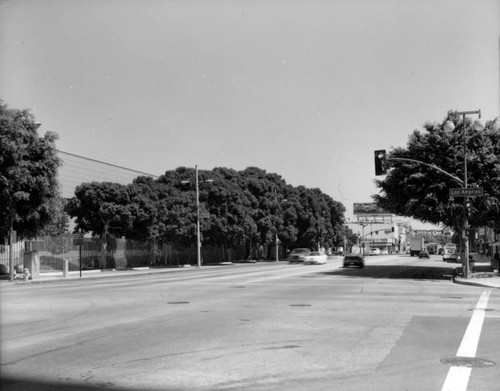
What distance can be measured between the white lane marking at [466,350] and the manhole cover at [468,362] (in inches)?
9.1

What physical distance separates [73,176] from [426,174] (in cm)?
4893

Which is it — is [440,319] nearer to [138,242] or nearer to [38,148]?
[38,148]

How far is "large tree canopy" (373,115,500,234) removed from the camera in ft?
106

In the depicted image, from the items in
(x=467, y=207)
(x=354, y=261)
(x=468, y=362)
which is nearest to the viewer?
(x=468, y=362)

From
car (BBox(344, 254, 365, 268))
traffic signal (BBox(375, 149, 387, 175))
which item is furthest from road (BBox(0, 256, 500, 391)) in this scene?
car (BBox(344, 254, 365, 268))

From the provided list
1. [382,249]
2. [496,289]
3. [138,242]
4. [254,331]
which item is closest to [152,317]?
[254,331]

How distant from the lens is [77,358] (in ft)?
29.0

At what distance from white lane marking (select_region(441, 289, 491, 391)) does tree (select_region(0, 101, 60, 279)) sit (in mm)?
23774

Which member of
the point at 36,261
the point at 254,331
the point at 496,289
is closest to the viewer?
the point at 254,331

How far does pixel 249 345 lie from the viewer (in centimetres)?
989

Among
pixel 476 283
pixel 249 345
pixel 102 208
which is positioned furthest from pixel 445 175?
pixel 102 208

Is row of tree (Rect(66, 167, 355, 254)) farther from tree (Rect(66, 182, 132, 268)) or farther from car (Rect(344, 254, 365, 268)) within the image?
car (Rect(344, 254, 365, 268))

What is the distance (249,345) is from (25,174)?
23.9m

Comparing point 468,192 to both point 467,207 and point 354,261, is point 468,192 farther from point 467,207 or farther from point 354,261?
point 354,261
